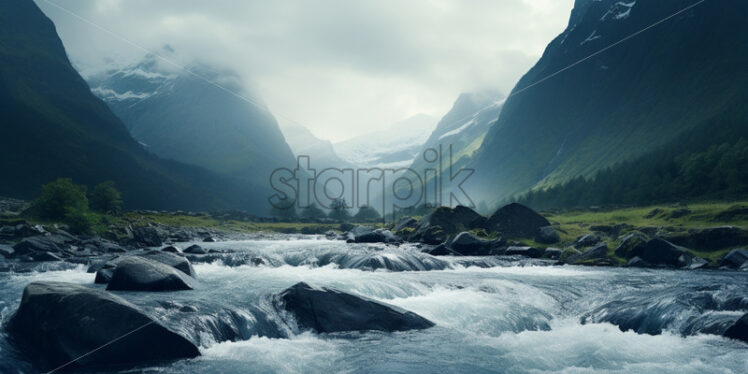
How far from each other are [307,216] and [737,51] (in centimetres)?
20237

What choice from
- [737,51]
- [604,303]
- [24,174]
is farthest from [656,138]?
[24,174]

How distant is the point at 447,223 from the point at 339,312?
48.8m

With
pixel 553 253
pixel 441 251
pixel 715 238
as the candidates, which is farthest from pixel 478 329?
pixel 715 238

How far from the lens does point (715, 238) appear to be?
40.7 metres

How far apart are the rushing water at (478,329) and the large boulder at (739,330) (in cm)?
45

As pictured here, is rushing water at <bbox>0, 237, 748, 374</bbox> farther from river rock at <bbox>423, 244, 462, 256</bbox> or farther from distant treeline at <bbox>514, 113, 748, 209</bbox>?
distant treeline at <bbox>514, 113, 748, 209</bbox>

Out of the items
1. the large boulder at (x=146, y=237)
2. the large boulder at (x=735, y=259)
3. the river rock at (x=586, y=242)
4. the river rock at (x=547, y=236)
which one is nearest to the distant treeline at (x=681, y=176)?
the river rock at (x=547, y=236)

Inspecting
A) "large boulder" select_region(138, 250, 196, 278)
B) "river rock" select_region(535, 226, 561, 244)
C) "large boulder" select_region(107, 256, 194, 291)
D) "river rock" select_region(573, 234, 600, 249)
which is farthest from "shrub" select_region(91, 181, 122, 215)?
"river rock" select_region(573, 234, 600, 249)

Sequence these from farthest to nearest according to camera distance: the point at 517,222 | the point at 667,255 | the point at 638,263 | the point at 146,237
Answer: the point at 146,237 < the point at 517,222 < the point at 638,263 < the point at 667,255

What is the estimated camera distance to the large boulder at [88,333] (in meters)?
11.7

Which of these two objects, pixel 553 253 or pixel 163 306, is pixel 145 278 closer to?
pixel 163 306

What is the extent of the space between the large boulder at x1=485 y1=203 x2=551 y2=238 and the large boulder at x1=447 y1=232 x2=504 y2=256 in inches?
378

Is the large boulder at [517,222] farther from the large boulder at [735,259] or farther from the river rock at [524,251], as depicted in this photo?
the large boulder at [735,259]

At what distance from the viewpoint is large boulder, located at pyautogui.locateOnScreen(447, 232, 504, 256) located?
4825 centimetres
